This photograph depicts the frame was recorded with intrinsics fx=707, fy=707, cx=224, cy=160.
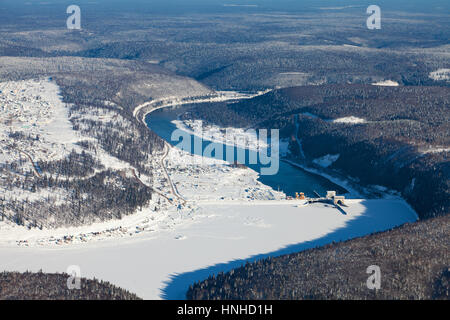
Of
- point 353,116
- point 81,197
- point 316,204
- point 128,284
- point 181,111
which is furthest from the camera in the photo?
point 181,111

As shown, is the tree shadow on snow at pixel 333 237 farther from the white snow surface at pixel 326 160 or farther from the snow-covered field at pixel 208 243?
the white snow surface at pixel 326 160

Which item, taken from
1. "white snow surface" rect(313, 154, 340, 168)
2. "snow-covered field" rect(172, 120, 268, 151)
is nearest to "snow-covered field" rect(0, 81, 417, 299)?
"white snow surface" rect(313, 154, 340, 168)

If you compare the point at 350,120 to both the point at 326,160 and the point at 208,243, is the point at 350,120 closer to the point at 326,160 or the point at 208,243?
the point at 326,160

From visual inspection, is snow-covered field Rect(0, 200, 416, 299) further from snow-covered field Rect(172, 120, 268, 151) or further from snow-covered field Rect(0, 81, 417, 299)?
snow-covered field Rect(172, 120, 268, 151)

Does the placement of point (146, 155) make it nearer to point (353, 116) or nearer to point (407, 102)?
point (353, 116)

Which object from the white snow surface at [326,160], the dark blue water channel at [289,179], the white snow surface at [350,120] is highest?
the white snow surface at [350,120]

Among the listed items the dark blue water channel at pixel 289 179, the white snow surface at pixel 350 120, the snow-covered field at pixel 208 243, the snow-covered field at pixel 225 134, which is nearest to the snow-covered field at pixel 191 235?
the snow-covered field at pixel 208 243

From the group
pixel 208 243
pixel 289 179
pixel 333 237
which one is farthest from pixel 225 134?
pixel 208 243

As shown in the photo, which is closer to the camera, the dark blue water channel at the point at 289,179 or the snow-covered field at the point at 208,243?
the snow-covered field at the point at 208,243

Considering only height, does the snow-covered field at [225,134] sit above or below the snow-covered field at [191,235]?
above

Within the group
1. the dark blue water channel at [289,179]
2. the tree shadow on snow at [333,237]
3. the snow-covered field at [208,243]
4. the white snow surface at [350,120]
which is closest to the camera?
the tree shadow on snow at [333,237]

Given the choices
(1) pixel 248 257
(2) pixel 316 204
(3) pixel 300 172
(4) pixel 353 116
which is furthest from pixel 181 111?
(1) pixel 248 257
